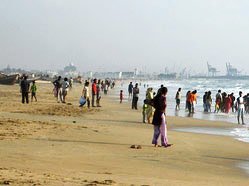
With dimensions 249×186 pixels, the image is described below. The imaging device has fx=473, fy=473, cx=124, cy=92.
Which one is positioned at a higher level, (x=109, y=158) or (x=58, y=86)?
Answer: (x=58, y=86)

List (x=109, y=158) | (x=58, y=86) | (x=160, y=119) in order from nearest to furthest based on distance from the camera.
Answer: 1. (x=109, y=158)
2. (x=160, y=119)
3. (x=58, y=86)

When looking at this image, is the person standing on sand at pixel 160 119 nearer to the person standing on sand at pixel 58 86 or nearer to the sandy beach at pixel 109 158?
the sandy beach at pixel 109 158

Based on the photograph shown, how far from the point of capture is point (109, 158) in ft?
32.6

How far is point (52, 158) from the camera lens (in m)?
9.22

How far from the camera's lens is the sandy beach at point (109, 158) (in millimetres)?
7434

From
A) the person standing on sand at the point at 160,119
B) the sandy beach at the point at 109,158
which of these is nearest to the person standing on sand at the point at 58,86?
the sandy beach at the point at 109,158

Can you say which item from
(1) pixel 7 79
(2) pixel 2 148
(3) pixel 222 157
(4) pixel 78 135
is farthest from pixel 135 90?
(1) pixel 7 79

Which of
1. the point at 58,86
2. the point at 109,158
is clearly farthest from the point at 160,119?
the point at 58,86

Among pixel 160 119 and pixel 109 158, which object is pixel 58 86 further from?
pixel 109 158

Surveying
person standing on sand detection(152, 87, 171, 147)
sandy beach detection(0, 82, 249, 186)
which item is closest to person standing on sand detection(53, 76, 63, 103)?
sandy beach detection(0, 82, 249, 186)

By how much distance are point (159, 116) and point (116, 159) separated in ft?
9.29

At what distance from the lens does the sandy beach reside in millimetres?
7434

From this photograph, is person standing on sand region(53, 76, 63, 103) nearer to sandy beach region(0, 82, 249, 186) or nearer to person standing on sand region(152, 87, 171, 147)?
sandy beach region(0, 82, 249, 186)

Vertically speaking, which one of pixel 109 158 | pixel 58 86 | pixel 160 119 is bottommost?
pixel 109 158
